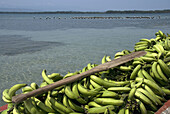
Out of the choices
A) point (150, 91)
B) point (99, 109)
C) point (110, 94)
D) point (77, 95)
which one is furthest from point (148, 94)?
point (77, 95)

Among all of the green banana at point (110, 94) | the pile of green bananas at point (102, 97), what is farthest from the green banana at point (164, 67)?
the green banana at point (110, 94)

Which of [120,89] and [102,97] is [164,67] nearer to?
[120,89]

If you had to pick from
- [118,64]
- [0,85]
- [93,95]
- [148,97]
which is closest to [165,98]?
[148,97]

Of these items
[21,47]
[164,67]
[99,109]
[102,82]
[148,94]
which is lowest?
[99,109]

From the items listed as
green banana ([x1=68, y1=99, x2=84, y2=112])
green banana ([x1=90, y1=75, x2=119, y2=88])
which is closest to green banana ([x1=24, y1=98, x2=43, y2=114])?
green banana ([x1=68, y1=99, x2=84, y2=112])

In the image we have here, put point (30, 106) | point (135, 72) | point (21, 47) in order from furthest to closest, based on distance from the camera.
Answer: point (21, 47), point (135, 72), point (30, 106)

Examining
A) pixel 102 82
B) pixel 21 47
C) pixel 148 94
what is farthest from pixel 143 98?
pixel 21 47

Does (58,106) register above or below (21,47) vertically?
below

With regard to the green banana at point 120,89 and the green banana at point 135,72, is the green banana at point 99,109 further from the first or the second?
the green banana at point 135,72

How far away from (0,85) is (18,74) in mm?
888

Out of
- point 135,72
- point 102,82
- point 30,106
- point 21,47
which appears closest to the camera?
point 30,106

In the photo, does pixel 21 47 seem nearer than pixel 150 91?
No

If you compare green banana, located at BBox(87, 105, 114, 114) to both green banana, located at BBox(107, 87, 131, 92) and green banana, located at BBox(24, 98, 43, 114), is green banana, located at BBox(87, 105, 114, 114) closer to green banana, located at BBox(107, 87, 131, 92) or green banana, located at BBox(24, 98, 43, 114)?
green banana, located at BBox(107, 87, 131, 92)

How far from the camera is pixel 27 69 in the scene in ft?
20.0
